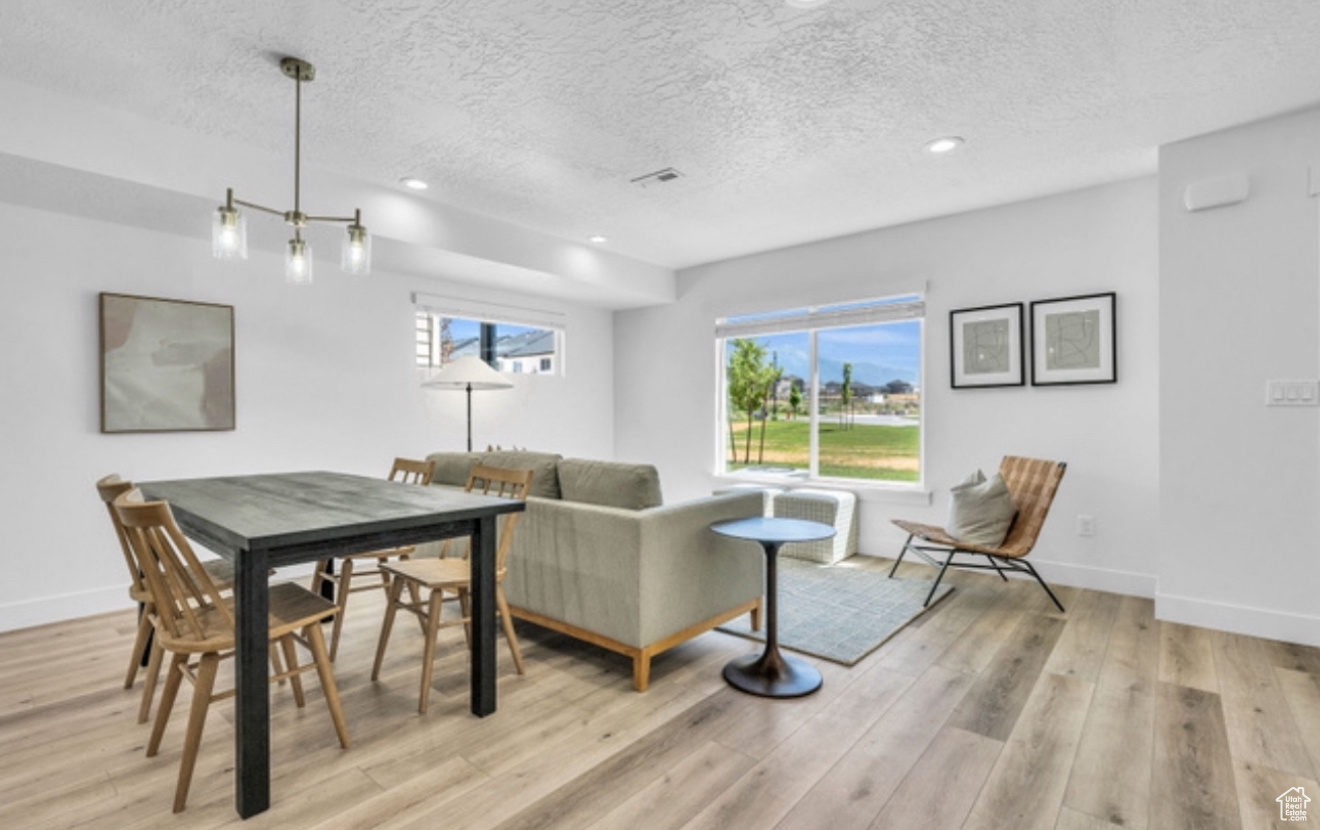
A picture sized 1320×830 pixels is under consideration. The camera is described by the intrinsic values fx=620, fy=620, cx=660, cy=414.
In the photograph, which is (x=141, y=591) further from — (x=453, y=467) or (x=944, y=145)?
(x=944, y=145)

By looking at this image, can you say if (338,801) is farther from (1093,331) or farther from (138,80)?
(1093,331)

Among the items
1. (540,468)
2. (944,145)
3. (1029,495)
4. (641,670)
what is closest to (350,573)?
(540,468)

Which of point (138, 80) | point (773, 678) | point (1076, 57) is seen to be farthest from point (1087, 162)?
point (138, 80)

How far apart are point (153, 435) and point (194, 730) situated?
2.56 m

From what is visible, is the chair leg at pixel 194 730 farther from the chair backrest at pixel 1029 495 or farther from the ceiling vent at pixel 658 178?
the chair backrest at pixel 1029 495

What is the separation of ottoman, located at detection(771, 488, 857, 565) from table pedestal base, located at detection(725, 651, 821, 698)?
1.80 meters

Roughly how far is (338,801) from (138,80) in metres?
2.83

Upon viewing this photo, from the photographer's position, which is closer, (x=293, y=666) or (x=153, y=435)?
(x=293, y=666)

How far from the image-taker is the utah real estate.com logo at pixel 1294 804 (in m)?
1.66

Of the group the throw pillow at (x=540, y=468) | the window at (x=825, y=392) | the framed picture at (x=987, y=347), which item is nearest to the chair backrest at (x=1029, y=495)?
the framed picture at (x=987, y=347)

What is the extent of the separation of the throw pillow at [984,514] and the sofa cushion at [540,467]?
2.33 metres

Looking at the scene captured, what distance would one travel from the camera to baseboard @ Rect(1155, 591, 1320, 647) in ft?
9.29

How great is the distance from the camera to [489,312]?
17.1 ft

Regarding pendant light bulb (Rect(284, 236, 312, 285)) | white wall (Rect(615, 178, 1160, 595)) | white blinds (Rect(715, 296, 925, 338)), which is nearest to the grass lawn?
white wall (Rect(615, 178, 1160, 595))
